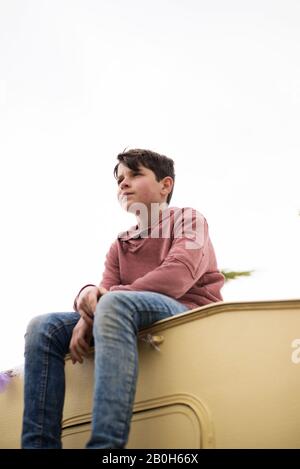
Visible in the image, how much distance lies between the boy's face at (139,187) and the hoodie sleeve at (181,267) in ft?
0.76

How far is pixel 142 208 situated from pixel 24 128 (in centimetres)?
215

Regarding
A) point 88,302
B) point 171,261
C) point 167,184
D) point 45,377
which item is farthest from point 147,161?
point 45,377

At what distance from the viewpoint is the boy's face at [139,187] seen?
147cm

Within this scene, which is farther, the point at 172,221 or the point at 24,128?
the point at 24,128

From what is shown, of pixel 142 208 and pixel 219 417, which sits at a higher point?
pixel 142 208

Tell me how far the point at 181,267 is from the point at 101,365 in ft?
1.18

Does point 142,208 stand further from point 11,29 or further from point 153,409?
point 11,29

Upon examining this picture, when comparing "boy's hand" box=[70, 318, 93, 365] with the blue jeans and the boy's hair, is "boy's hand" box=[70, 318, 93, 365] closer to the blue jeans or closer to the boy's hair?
the blue jeans

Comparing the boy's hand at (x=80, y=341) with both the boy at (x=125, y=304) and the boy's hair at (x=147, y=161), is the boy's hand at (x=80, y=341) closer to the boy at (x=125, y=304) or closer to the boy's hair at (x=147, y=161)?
the boy at (x=125, y=304)

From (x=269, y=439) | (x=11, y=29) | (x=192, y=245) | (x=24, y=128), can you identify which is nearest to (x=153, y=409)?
(x=269, y=439)

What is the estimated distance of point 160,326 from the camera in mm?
1088

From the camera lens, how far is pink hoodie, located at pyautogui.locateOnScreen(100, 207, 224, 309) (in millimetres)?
1184

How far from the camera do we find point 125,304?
1033 millimetres

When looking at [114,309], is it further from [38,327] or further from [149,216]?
[149,216]
